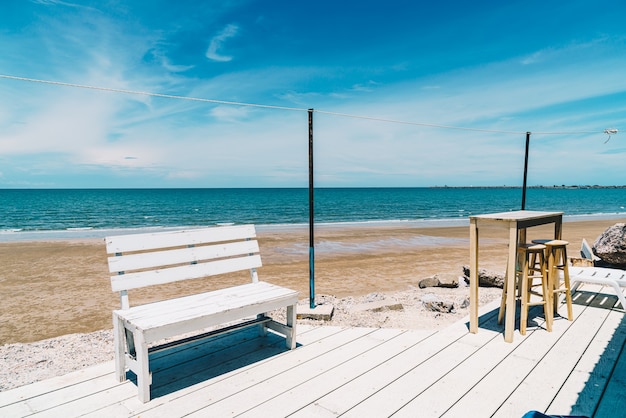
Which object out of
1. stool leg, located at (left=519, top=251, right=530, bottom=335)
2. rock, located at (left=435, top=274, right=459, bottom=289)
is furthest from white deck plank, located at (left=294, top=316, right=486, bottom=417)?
rock, located at (left=435, top=274, right=459, bottom=289)

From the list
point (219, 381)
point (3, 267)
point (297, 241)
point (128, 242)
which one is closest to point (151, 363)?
point (219, 381)

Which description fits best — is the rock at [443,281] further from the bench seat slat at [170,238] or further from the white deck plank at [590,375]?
the bench seat slat at [170,238]

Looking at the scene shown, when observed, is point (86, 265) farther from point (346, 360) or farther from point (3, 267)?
point (346, 360)

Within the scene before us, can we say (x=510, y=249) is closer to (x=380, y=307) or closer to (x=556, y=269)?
(x=556, y=269)

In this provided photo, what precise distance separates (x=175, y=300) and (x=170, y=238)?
1.82 feet

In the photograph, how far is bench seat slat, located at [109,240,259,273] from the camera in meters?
3.19

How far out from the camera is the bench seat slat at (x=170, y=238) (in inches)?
125

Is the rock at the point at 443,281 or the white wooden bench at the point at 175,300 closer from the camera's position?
the white wooden bench at the point at 175,300

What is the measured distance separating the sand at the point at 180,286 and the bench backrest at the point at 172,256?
1.00m

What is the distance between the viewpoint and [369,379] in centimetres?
288

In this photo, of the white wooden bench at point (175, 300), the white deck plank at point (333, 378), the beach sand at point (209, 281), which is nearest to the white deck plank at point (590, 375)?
the white deck plank at point (333, 378)

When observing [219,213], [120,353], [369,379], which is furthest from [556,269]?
[219,213]

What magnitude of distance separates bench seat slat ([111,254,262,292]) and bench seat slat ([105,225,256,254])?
213 mm

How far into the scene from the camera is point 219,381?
9.53 ft
